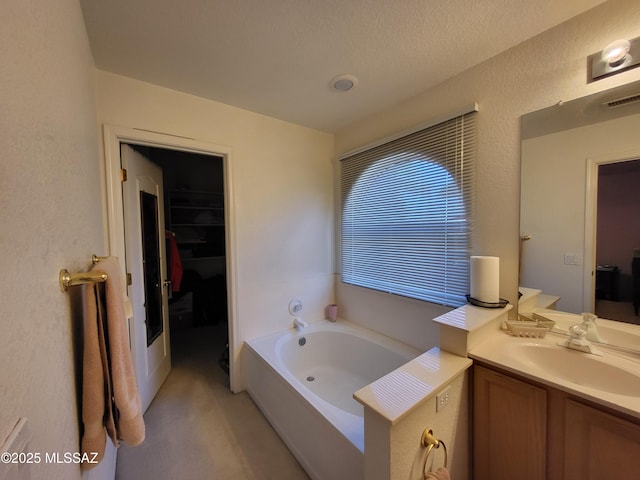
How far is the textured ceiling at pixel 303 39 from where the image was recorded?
1227 millimetres

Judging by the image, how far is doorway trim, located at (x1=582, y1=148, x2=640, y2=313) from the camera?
1.28 meters

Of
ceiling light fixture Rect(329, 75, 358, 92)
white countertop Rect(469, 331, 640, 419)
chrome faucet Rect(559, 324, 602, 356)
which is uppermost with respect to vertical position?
ceiling light fixture Rect(329, 75, 358, 92)

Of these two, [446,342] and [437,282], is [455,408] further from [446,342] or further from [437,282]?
[437,282]

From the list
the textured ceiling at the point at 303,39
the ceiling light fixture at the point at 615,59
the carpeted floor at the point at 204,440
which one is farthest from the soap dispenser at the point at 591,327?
the carpeted floor at the point at 204,440

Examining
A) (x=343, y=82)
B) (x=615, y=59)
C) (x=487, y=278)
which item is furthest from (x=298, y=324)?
(x=615, y=59)

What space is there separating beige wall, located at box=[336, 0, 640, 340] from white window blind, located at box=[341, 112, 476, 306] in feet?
0.32

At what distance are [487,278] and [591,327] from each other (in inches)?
19.5

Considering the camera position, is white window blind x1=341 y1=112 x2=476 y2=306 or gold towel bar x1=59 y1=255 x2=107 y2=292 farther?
white window blind x1=341 y1=112 x2=476 y2=306

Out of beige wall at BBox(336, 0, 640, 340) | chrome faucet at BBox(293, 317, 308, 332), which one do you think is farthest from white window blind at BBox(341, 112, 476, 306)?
chrome faucet at BBox(293, 317, 308, 332)

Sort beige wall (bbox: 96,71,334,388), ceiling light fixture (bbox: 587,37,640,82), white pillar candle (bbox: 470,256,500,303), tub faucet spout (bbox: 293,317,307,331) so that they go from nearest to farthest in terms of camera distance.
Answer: ceiling light fixture (bbox: 587,37,640,82) < white pillar candle (bbox: 470,256,500,303) < beige wall (bbox: 96,71,334,388) < tub faucet spout (bbox: 293,317,307,331)

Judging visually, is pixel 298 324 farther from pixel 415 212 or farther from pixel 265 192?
pixel 415 212

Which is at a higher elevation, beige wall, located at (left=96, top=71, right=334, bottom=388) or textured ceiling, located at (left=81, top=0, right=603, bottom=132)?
textured ceiling, located at (left=81, top=0, right=603, bottom=132)

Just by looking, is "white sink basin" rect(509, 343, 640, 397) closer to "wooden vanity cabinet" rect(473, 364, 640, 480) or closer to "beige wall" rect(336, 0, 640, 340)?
"wooden vanity cabinet" rect(473, 364, 640, 480)

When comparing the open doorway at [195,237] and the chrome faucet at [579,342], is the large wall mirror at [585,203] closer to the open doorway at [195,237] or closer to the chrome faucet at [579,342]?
the chrome faucet at [579,342]
